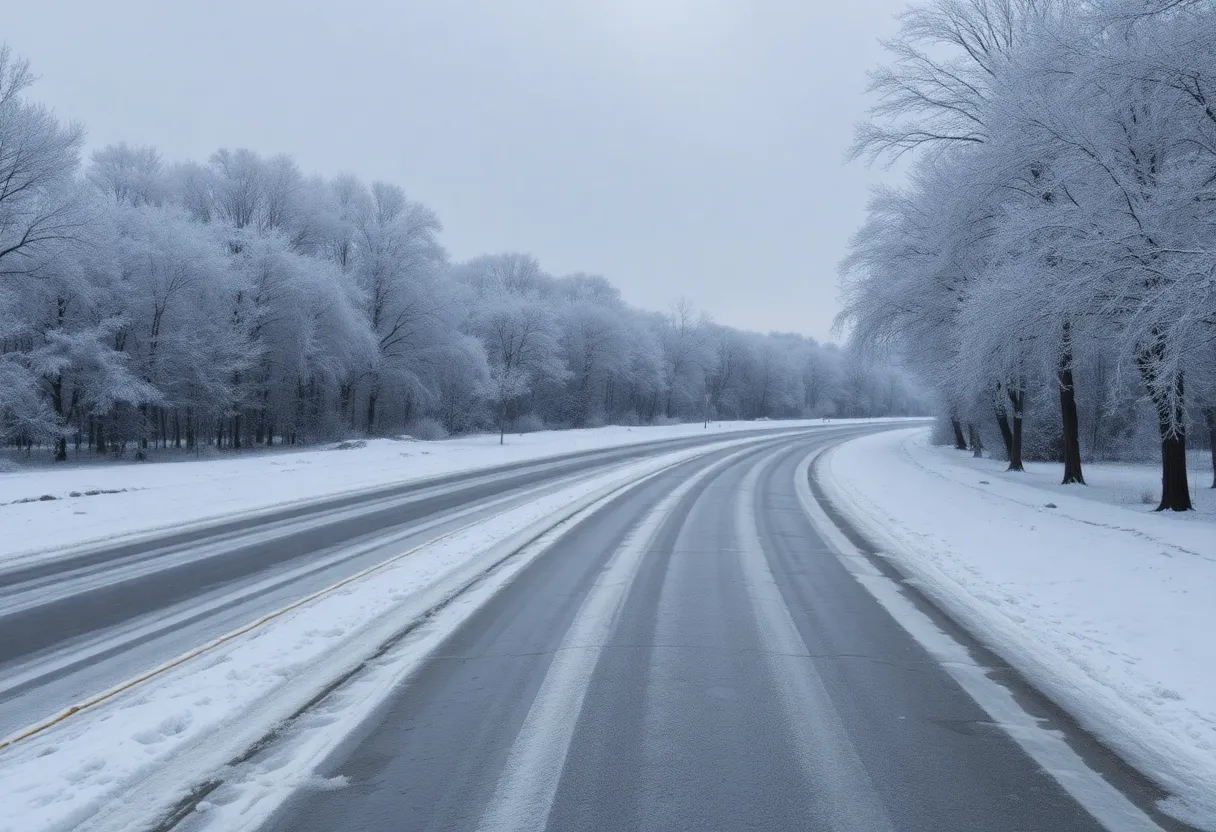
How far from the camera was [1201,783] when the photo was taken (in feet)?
11.5

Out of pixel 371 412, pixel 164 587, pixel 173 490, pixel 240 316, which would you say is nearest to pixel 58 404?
pixel 240 316

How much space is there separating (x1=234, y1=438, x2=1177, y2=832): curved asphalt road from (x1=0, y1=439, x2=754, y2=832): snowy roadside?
1.70 ft

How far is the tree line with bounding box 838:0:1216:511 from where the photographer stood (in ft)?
35.4

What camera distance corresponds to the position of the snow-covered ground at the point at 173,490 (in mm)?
10930

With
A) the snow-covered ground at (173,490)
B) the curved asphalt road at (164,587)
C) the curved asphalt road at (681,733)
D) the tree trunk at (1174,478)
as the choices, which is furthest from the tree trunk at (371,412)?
the curved asphalt road at (681,733)

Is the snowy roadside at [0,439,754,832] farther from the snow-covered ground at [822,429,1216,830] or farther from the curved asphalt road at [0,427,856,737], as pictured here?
the snow-covered ground at [822,429,1216,830]

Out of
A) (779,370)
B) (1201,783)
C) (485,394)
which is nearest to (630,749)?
(1201,783)

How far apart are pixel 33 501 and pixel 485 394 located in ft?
102

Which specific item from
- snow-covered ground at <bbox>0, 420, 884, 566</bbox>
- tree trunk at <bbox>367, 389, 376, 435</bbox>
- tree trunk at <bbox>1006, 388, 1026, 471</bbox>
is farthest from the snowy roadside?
tree trunk at <bbox>367, 389, 376, 435</bbox>

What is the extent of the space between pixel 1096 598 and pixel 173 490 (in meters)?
16.1

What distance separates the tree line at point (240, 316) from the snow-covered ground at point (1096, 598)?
631 inches

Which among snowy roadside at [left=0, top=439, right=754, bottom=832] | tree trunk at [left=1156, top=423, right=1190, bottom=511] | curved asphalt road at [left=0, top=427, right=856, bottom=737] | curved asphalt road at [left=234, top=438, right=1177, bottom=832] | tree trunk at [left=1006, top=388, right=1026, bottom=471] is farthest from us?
tree trunk at [left=1006, top=388, right=1026, bottom=471]

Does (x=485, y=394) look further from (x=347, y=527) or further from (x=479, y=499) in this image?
(x=347, y=527)

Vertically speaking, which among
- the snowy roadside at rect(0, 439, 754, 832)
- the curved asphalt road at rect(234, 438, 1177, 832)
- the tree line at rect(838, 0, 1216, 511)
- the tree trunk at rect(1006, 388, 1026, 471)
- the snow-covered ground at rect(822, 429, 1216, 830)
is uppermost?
the tree line at rect(838, 0, 1216, 511)
